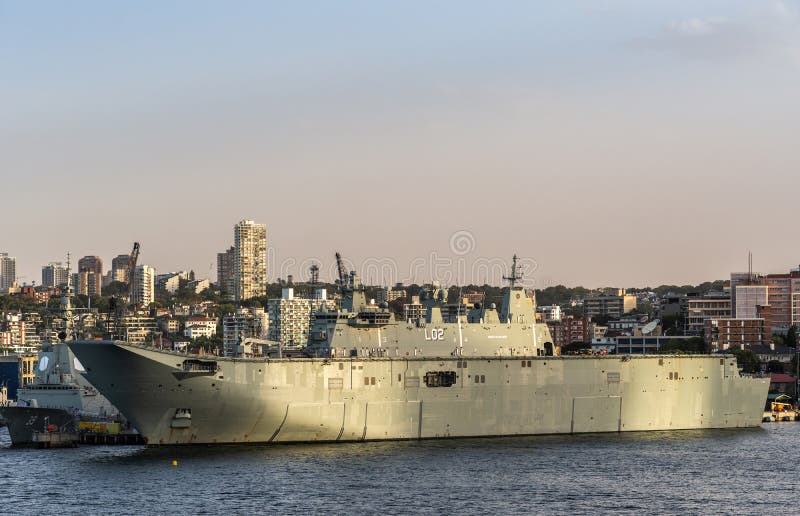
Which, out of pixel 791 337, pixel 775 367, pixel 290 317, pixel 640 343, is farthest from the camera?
pixel 290 317

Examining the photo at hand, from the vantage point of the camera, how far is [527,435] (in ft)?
201

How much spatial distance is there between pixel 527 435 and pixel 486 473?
12163 mm

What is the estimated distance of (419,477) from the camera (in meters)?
48.3

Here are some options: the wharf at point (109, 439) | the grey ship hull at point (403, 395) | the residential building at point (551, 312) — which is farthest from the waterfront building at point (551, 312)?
the wharf at point (109, 439)

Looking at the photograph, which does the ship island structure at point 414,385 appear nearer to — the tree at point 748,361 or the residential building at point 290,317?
the tree at point 748,361

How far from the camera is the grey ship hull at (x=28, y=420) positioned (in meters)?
62.4

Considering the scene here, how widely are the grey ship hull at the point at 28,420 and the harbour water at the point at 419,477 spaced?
229 cm

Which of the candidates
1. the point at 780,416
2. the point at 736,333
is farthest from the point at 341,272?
the point at 736,333

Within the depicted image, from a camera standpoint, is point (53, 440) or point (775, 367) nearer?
point (53, 440)

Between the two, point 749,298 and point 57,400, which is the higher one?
point 749,298

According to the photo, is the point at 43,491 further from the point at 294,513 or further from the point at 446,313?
the point at 446,313

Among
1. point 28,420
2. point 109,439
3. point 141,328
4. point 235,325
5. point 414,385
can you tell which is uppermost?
point 235,325

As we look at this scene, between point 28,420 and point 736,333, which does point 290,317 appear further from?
point 28,420

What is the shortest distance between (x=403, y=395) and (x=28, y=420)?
61.5ft
